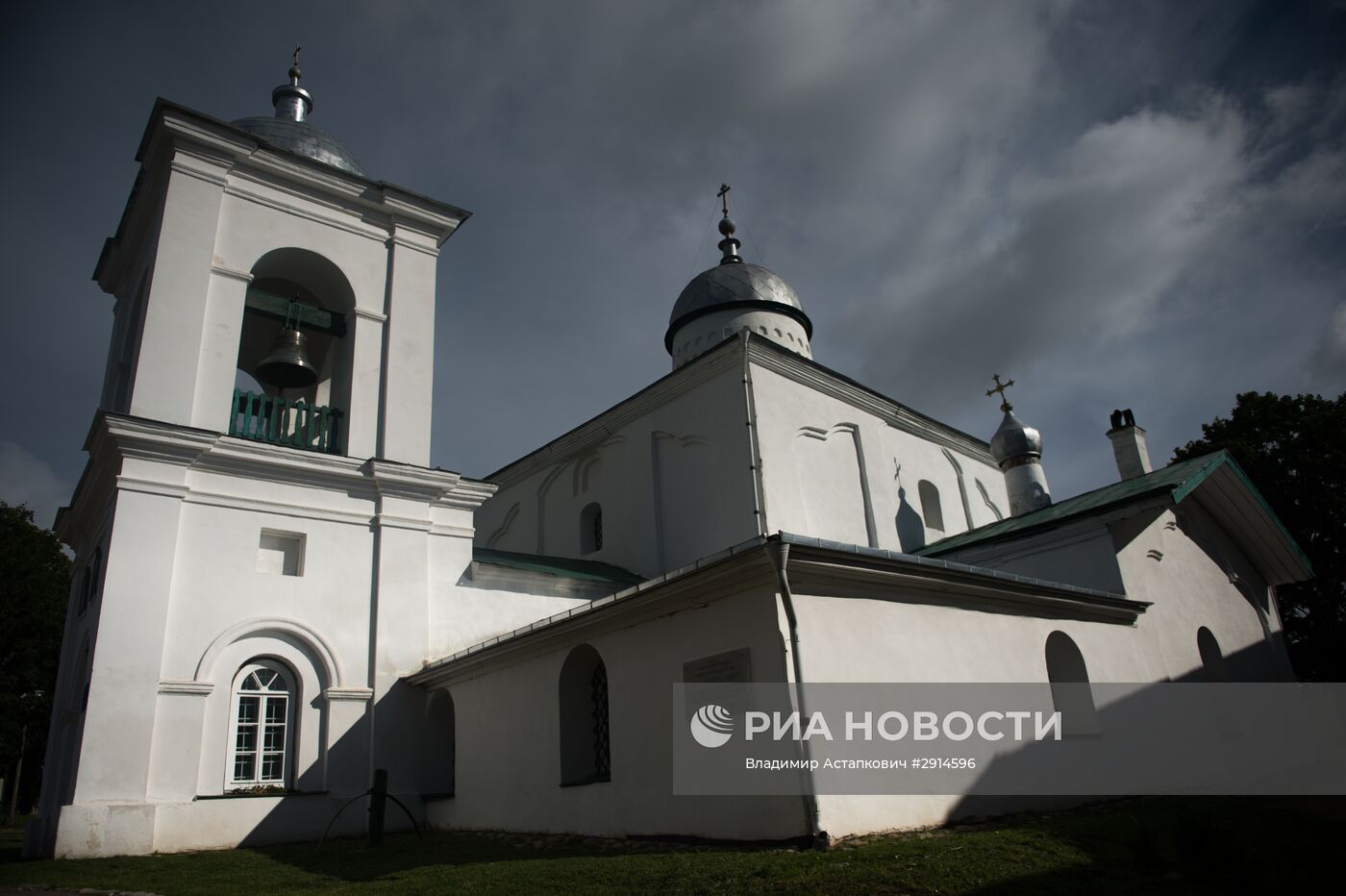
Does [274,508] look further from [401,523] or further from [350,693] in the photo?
[350,693]

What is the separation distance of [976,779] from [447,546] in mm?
8326

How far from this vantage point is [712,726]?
7.50 m

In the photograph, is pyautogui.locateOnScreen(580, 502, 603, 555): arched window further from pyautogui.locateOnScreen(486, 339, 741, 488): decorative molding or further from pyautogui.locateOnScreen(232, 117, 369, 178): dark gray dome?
pyautogui.locateOnScreen(232, 117, 369, 178): dark gray dome

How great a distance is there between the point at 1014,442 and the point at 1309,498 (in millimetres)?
8137

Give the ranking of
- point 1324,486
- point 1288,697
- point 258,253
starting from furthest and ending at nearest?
point 1324,486 < point 1288,697 < point 258,253

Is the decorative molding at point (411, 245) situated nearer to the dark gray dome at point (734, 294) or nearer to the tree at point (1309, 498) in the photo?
the dark gray dome at point (734, 294)

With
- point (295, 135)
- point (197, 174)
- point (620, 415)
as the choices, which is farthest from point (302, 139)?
point (620, 415)

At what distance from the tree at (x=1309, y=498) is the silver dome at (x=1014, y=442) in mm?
5521

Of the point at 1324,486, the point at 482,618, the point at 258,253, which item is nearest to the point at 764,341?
the point at 482,618

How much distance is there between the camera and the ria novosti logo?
7.39 m

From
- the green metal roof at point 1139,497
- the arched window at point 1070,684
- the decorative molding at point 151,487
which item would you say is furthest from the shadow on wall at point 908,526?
the decorative molding at point 151,487

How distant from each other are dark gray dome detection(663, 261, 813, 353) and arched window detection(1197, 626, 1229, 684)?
Result: 11066mm

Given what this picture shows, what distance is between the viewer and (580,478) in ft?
63.6

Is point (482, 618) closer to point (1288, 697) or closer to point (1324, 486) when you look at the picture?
point (1288, 697)
